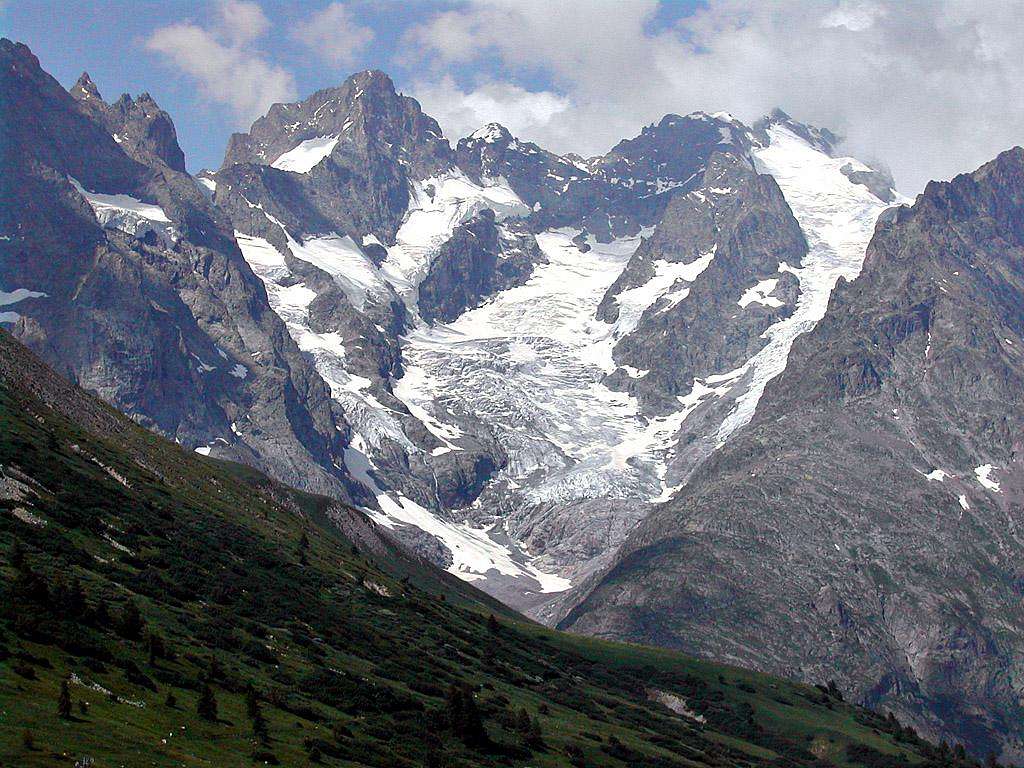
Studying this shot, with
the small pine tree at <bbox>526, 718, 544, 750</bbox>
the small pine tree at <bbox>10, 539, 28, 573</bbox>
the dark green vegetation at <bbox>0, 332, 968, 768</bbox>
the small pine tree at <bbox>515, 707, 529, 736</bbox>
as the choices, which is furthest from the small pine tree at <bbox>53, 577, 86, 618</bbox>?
the small pine tree at <bbox>515, 707, 529, 736</bbox>

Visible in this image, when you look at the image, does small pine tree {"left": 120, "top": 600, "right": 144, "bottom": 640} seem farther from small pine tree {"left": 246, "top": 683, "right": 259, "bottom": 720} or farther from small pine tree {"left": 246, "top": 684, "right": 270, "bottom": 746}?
small pine tree {"left": 246, "top": 683, "right": 259, "bottom": 720}

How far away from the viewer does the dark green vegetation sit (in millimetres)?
54562

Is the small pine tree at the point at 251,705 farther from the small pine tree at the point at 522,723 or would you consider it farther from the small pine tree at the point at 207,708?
the small pine tree at the point at 522,723

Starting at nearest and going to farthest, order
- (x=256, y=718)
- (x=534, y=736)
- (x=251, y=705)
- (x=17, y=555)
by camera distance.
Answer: (x=256, y=718) < (x=251, y=705) < (x=17, y=555) < (x=534, y=736)

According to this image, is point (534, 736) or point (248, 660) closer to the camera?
point (248, 660)

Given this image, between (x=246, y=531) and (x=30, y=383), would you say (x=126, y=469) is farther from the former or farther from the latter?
(x=30, y=383)

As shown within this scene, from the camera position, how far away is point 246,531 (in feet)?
436

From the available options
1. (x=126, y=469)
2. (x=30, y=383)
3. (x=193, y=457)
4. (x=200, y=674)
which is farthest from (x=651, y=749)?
(x=193, y=457)

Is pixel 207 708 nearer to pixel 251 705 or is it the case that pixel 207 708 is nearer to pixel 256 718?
pixel 256 718

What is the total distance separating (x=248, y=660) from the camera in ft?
241

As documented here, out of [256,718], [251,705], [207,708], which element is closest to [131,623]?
[251,705]

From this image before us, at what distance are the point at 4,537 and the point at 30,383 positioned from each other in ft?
237

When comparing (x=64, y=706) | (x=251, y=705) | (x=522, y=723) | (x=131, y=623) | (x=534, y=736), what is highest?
(x=522, y=723)

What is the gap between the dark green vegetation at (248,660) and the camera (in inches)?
2148
